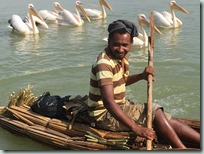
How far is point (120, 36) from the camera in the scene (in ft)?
11.9

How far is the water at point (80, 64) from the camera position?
240 inches

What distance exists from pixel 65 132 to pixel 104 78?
97cm

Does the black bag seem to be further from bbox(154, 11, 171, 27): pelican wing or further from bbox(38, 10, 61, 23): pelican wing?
bbox(38, 10, 61, 23): pelican wing

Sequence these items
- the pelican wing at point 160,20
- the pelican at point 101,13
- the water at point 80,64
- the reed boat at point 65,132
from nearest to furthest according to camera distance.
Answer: the reed boat at point 65,132 → the water at point 80,64 → the pelican wing at point 160,20 → the pelican at point 101,13

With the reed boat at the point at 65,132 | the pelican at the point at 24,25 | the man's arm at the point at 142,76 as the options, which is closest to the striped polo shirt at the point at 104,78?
the man's arm at the point at 142,76

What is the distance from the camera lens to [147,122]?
3.70 metres

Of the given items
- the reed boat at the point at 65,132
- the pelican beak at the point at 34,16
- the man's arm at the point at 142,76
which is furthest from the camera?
the pelican beak at the point at 34,16

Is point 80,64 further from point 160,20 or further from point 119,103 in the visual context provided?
point 160,20

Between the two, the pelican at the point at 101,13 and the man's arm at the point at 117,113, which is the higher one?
the pelican at the point at 101,13

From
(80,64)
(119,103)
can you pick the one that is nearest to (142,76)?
(119,103)

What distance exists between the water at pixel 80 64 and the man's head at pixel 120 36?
60.8 inches

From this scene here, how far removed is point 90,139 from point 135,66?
408 centimetres

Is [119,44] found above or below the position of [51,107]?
above

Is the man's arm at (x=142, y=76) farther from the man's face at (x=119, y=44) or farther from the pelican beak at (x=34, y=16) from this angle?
the pelican beak at (x=34, y=16)
